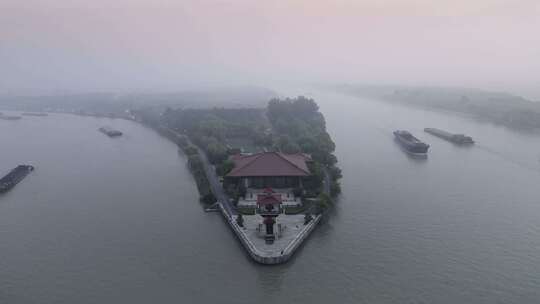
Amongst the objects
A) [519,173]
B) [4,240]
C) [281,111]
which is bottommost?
[4,240]

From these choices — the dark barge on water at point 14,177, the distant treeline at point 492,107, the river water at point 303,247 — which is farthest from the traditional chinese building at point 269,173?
the distant treeline at point 492,107

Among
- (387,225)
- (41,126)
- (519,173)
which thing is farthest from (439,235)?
Result: (41,126)

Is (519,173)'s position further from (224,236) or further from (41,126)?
(41,126)

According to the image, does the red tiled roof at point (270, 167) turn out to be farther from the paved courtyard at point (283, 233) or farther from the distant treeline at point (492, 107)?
the distant treeline at point (492, 107)

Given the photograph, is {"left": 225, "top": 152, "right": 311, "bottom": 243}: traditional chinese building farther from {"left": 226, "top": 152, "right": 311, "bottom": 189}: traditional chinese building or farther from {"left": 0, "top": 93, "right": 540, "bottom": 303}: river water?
{"left": 0, "top": 93, "right": 540, "bottom": 303}: river water

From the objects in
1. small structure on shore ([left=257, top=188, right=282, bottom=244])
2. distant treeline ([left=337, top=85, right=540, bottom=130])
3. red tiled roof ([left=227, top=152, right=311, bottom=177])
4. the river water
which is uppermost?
distant treeline ([left=337, top=85, right=540, bottom=130])

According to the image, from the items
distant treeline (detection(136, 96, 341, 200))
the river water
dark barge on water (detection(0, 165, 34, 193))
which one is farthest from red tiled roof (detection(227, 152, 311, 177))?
dark barge on water (detection(0, 165, 34, 193))

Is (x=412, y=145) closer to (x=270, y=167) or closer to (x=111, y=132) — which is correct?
(x=270, y=167)
